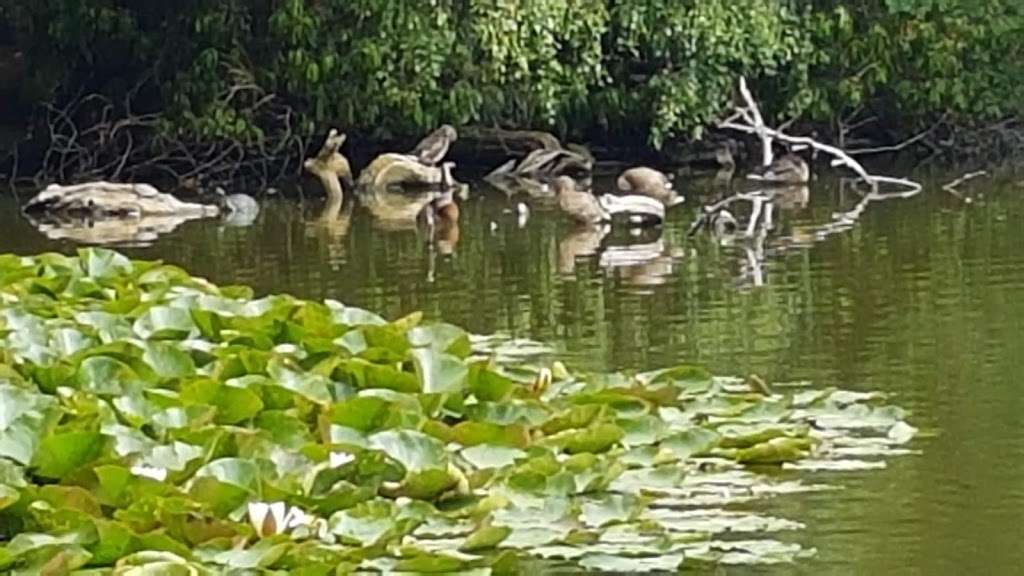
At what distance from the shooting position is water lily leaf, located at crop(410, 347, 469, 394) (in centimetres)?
670

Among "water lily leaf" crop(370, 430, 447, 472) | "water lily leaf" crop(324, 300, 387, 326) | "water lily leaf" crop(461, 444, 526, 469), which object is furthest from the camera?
"water lily leaf" crop(324, 300, 387, 326)

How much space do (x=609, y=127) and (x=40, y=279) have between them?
14.6m

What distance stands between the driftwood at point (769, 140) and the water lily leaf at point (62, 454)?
13.9 m

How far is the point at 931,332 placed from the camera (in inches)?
356

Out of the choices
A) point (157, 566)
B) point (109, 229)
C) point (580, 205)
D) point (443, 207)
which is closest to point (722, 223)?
point (580, 205)

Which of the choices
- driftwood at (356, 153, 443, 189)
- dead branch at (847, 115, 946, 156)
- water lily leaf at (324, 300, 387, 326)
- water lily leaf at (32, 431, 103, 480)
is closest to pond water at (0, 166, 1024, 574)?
water lily leaf at (324, 300, 387, 326)

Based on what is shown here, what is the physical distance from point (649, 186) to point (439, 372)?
475 inches

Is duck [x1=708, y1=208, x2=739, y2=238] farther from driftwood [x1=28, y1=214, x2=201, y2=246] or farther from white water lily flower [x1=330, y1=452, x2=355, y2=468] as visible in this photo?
white water lily flower [x1=330, y1=452, x2=355, y2=468]

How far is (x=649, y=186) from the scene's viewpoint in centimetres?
1872

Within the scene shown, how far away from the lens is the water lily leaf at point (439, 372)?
6695 mm

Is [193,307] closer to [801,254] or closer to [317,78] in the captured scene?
[801,254]

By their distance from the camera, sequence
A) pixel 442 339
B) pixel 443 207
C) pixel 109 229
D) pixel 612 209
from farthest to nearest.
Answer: pixel 443 207 → pixel 109 229 → pixel 612 209 → pixel 442 339

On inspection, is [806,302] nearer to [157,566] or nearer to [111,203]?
[157,566]

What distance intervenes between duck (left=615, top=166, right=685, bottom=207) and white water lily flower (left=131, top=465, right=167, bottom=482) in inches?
505
